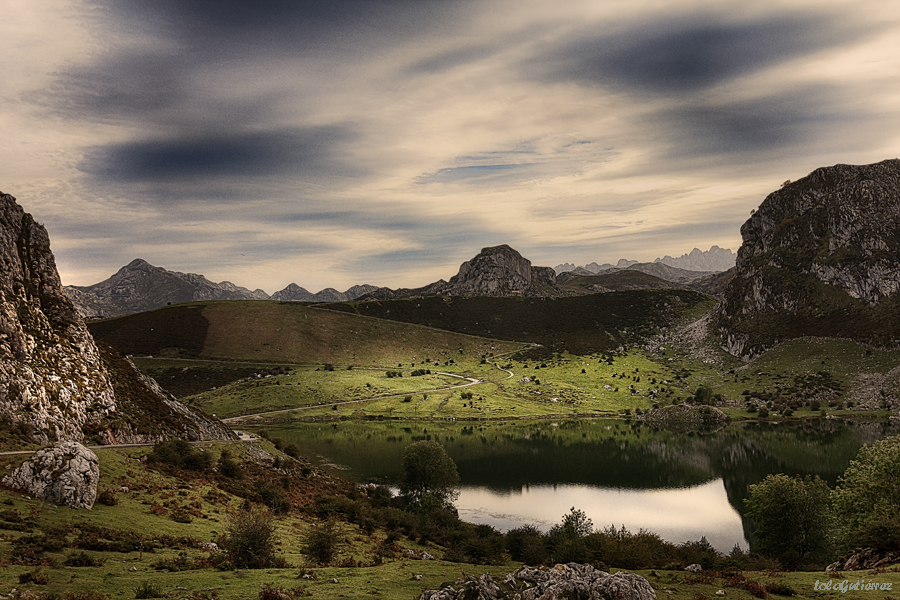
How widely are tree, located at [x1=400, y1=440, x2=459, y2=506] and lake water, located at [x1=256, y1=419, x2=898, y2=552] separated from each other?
21.4 feet

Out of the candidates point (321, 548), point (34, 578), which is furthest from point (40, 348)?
point (34, 578)

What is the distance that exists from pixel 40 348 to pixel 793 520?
8048cm

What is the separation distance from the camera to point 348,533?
46750mm

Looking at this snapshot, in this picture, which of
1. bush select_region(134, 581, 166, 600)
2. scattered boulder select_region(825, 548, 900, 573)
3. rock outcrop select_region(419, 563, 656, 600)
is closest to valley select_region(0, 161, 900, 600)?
bush select_region(134, 581, 166, 600)

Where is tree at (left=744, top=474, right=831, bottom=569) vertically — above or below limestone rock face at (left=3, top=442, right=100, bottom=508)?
below

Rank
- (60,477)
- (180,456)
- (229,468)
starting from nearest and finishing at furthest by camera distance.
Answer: (60,477) → (180,456) → (229,468)

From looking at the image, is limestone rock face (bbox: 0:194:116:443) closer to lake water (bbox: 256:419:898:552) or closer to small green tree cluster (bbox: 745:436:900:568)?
lake water (bbox: 256:419:898:552)

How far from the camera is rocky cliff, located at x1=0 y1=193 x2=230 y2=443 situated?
4519cm

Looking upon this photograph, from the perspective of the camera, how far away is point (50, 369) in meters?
49.6

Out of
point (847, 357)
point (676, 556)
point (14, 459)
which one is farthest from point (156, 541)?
point (847, 357)

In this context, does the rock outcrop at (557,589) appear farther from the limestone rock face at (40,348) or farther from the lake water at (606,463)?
the lake water at (606,463)

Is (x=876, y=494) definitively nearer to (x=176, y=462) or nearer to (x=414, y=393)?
(x=176, y=462)

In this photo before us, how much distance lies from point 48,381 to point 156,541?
2753 centimetres

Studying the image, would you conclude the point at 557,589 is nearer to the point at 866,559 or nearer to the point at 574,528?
the point at 866,559
